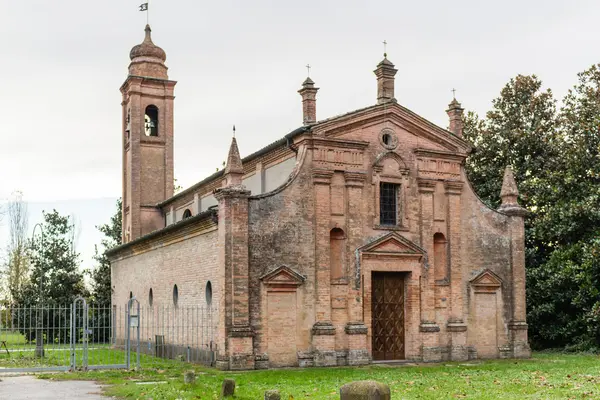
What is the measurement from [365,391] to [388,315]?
1684 centimetres

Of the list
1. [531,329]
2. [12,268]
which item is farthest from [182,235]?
[12,268]

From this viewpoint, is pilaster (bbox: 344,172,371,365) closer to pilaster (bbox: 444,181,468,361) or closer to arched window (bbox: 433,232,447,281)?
arched window (bbox: 433,232,447,281)

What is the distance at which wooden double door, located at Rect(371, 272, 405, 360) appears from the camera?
954 inches

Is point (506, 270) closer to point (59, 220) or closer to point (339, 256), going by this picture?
point (339, 256)

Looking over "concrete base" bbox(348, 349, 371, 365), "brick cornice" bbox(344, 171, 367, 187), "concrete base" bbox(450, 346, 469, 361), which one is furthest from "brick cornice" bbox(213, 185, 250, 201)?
"concrete base" bbox(450, 346, 469, 361)

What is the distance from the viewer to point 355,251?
23891 millimetres

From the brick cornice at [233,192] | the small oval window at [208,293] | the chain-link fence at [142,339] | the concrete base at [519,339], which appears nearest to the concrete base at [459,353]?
the concrete base at [519,339]

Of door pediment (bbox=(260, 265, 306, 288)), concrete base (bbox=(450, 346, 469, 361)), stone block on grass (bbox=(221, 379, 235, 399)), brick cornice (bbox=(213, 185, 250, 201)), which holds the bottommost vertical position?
concrete base (bbox=(450, 346, 469, 361))

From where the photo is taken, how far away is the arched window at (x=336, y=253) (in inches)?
933

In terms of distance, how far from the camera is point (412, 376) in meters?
19.4

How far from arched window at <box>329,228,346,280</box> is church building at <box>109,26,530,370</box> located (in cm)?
4

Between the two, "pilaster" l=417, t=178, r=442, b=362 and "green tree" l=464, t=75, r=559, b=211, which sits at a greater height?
"green tree" l=464, t=75, r=559, b=211

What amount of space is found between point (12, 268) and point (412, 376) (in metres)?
40.9

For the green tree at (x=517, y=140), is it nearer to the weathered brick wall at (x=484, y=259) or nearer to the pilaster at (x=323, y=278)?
the weathered brick wall at (x=484, y=259)
